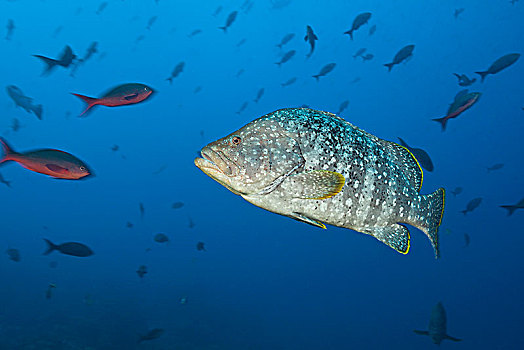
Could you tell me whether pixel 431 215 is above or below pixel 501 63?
below

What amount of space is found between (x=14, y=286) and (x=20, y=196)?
6609 centimetres

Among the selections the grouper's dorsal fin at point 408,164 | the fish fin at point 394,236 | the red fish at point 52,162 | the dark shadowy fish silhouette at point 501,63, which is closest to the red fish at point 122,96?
the red fish at point 52,162

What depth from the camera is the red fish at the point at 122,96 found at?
14.6 ft

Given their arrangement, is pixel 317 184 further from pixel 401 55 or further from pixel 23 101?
pixel 23 101

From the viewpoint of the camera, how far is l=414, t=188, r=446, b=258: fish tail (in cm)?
283

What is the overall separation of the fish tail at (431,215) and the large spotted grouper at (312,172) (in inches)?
8.9

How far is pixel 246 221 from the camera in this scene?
8669cm

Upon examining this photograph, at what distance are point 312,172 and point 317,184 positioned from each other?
9 cm

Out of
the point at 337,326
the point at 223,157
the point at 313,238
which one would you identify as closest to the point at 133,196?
the point at 313,238

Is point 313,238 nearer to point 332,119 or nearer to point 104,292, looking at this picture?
point 104,292

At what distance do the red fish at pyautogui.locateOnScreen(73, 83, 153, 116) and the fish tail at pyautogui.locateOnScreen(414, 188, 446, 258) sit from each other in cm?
378

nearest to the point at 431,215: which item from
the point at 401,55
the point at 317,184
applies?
the point at 317,184

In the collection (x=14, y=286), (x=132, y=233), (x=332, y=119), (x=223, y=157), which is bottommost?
(x=14, y=286)

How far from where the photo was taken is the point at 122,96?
4.61 metres
